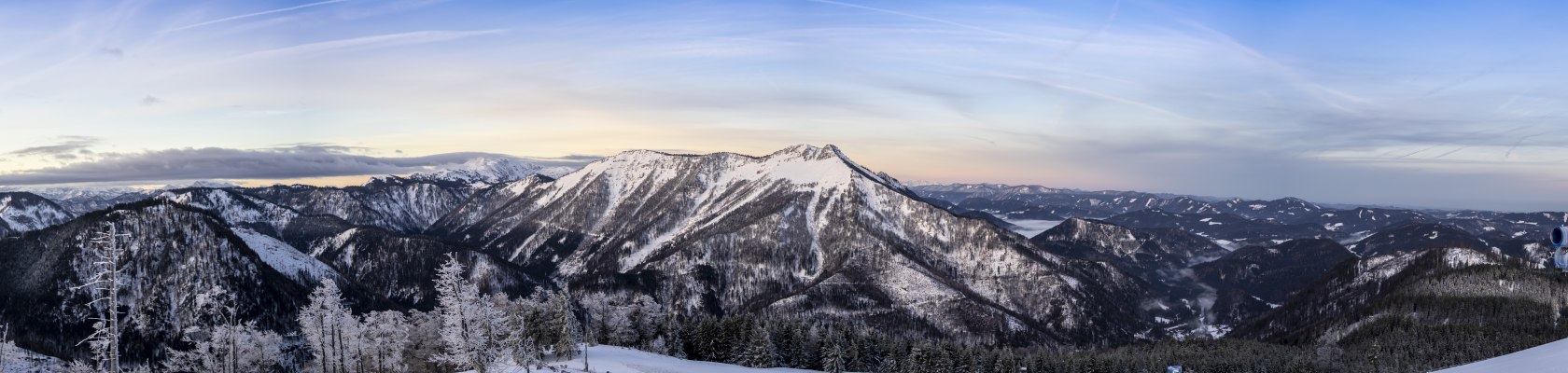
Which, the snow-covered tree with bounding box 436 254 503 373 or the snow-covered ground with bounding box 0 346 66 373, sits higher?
the snow-covered tree with bounding box 436 254 503 373

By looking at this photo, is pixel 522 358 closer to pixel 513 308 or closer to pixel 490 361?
pixel 490 361

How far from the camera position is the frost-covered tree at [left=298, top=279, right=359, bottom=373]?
76.6m

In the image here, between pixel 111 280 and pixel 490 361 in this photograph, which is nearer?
pixel 111 280

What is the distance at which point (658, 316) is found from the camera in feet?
397

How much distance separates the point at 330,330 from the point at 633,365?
110ft

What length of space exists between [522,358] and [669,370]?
23.9 m

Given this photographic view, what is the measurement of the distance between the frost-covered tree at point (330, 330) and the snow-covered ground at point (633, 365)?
2250 centimetres

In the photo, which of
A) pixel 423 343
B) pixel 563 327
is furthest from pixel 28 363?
pixel 563 327

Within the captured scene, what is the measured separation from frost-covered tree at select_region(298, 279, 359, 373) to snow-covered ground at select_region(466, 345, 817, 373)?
22.5 metres

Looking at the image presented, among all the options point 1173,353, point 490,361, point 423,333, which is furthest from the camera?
point 1173,353

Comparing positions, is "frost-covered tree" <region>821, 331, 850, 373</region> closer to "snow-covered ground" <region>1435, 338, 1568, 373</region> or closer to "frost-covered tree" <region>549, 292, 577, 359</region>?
"frost-covered tree" <region>549, 292, 577, 359</region>

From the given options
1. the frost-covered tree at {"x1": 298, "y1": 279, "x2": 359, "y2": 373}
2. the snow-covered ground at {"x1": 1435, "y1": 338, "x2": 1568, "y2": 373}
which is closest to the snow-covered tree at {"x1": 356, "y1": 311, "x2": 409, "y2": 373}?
the frost-covered tree at {"x1": 298, "y1": 279, "x2": 359, "y2": 373}

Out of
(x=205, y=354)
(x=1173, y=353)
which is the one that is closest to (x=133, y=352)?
Answer: (x=205, y=354)

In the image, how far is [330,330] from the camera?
78.4 metres
